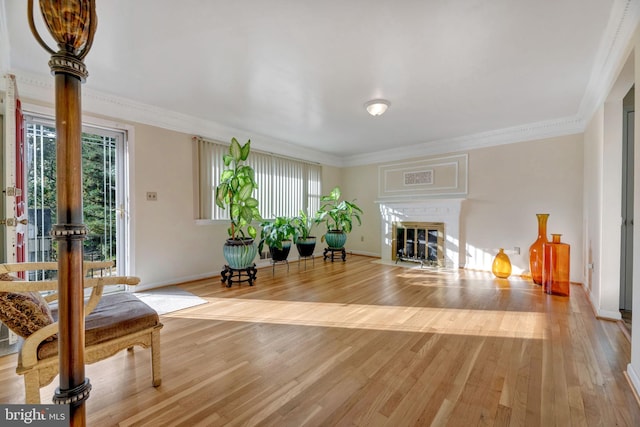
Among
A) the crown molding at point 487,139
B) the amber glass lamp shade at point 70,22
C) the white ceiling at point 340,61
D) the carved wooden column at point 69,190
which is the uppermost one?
the white ceiling at point 340,61

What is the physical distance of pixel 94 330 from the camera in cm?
144

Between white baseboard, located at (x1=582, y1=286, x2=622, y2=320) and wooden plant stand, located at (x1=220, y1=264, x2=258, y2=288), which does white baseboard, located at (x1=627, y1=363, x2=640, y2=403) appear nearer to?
white baseboard, located at (x1=582, y1=286, x2=622, y2=320)

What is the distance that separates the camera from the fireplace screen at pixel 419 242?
5312mm

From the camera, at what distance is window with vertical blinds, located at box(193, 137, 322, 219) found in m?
4.34

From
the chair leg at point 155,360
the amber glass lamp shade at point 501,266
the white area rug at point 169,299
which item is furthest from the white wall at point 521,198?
the chair leg at point 155,360

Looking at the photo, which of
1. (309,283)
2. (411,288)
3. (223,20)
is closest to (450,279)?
(411,288)

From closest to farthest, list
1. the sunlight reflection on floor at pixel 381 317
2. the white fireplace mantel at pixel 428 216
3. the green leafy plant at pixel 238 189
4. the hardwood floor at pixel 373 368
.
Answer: the hardwood floor at pixel 373 368 < the sunlight reflection on floor at pixel 381 317 < the green leafy plant at pixel 238 189 < the white fireplace mantel at pixel 428 216

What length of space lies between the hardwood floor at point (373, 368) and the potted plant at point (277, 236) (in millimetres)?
1392

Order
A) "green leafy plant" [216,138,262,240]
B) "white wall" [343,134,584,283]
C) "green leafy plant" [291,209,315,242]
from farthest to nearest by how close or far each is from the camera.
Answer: "green leafy plant" [291,209,315,242] < "white wall" [343,134,584,283] < "green leafy plant" [216,138,262,240]

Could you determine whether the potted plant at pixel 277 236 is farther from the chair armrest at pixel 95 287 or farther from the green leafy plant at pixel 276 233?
the chair armrest at pixel 95 287

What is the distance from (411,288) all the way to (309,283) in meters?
1.42

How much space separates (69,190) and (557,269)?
4.65 m

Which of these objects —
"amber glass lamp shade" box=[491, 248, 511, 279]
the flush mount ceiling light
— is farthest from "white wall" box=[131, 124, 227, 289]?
"amber glass lamp shade" box=[491, 248, 511, 279]

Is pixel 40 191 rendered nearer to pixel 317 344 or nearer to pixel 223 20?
pixel 223 20
